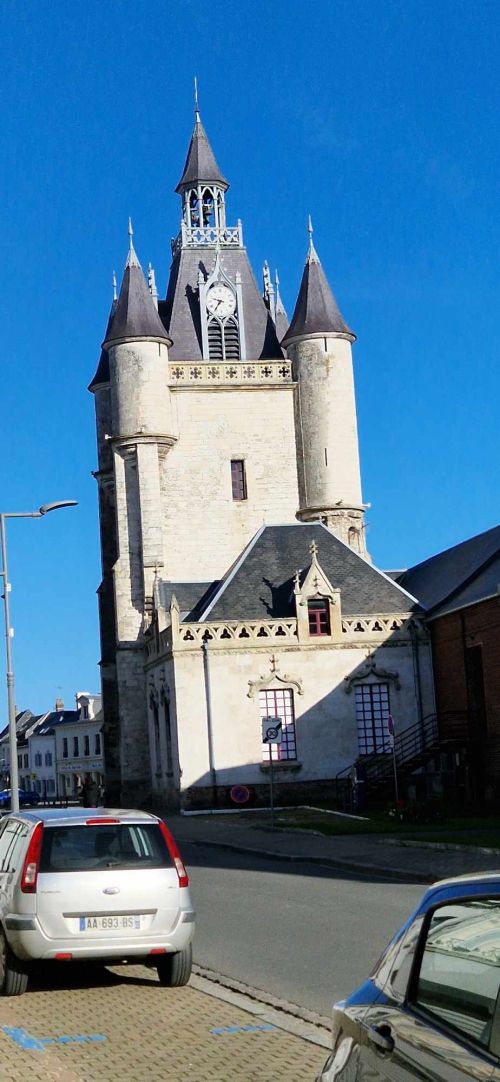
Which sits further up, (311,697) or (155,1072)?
(311,697)

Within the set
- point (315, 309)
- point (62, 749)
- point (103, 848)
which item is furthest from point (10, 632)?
point (62, 749)

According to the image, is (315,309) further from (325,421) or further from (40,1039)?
(40,1039)

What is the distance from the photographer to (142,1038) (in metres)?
9.15

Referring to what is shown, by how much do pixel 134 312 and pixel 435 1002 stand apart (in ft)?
176

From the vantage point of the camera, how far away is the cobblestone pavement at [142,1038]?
8070 millimetres

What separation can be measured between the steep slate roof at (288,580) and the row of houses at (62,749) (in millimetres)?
62146

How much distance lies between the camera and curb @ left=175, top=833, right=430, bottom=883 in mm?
19828

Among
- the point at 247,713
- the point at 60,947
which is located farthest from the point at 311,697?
the point at 60,947

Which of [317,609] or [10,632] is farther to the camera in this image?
[317,609]

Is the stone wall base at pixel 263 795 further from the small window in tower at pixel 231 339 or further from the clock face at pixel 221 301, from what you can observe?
the clock face at pixel 221 301

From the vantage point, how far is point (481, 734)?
41.8m

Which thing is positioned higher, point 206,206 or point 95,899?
point 206,206

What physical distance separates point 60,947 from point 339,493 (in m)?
47.4

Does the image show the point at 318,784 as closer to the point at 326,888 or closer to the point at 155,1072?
the point at 326,888
